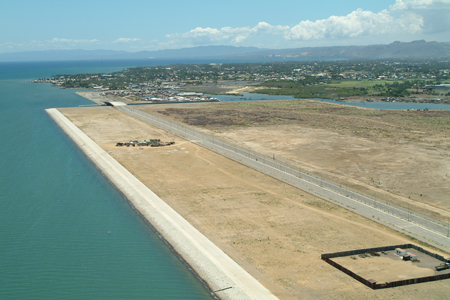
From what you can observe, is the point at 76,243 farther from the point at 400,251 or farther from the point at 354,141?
the point at 354,141

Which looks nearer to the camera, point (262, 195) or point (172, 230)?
point (172, 230)

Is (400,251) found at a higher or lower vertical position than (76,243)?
higher

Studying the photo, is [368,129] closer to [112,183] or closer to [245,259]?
[112,183]

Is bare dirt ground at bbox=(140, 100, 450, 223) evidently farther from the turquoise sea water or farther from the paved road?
the turquoise sea water

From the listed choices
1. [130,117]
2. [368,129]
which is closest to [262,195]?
[368,129]

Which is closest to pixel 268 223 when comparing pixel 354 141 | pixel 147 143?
pixel 147 143

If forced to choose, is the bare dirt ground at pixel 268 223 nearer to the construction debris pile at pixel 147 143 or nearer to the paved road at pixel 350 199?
the paved road at pixel 350 199

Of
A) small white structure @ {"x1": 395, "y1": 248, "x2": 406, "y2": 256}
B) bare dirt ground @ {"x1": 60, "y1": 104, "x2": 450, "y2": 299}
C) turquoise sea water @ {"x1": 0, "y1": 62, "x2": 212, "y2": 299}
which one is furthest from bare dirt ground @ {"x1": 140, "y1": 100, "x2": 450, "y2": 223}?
turquoise sea water @ {"x1": 0, "y1": 62, "x2": 212, "y2": 299}
